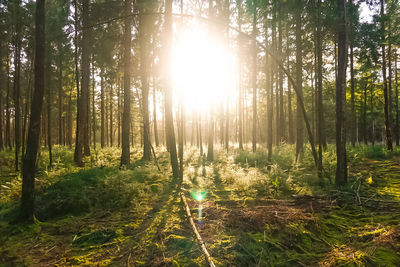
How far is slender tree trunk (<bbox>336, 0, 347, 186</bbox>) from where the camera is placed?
656 cm

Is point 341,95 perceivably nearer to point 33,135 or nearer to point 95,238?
point 95,238

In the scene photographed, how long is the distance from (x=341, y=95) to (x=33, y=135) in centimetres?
959

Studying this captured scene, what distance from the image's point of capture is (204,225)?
4.32m

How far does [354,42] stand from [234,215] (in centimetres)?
1805

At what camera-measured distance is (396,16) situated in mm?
14922

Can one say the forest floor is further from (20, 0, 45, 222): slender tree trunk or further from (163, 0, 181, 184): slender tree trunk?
(163, 0, 181, 184): slender tree trunk

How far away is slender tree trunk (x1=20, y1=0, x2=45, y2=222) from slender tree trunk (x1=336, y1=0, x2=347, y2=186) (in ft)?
30.1

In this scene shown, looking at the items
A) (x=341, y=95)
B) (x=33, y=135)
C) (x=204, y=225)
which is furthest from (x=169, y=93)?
(x=341, y=95)

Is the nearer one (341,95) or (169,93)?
(341,95)

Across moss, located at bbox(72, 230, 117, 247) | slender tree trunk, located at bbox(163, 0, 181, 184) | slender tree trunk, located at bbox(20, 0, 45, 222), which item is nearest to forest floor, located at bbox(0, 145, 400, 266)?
moss, located at bbox(72, 230, 117, 247)

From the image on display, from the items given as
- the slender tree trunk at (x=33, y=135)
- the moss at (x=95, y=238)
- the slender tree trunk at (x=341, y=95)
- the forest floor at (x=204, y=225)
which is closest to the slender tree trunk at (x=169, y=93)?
the forest floor at (x=204, y=225)

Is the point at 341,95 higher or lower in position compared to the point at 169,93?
lower

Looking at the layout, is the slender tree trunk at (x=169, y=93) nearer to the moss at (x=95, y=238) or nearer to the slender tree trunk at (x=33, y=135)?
the moss at (x=95, y=238)

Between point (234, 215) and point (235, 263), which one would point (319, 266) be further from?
point (234, 215)
